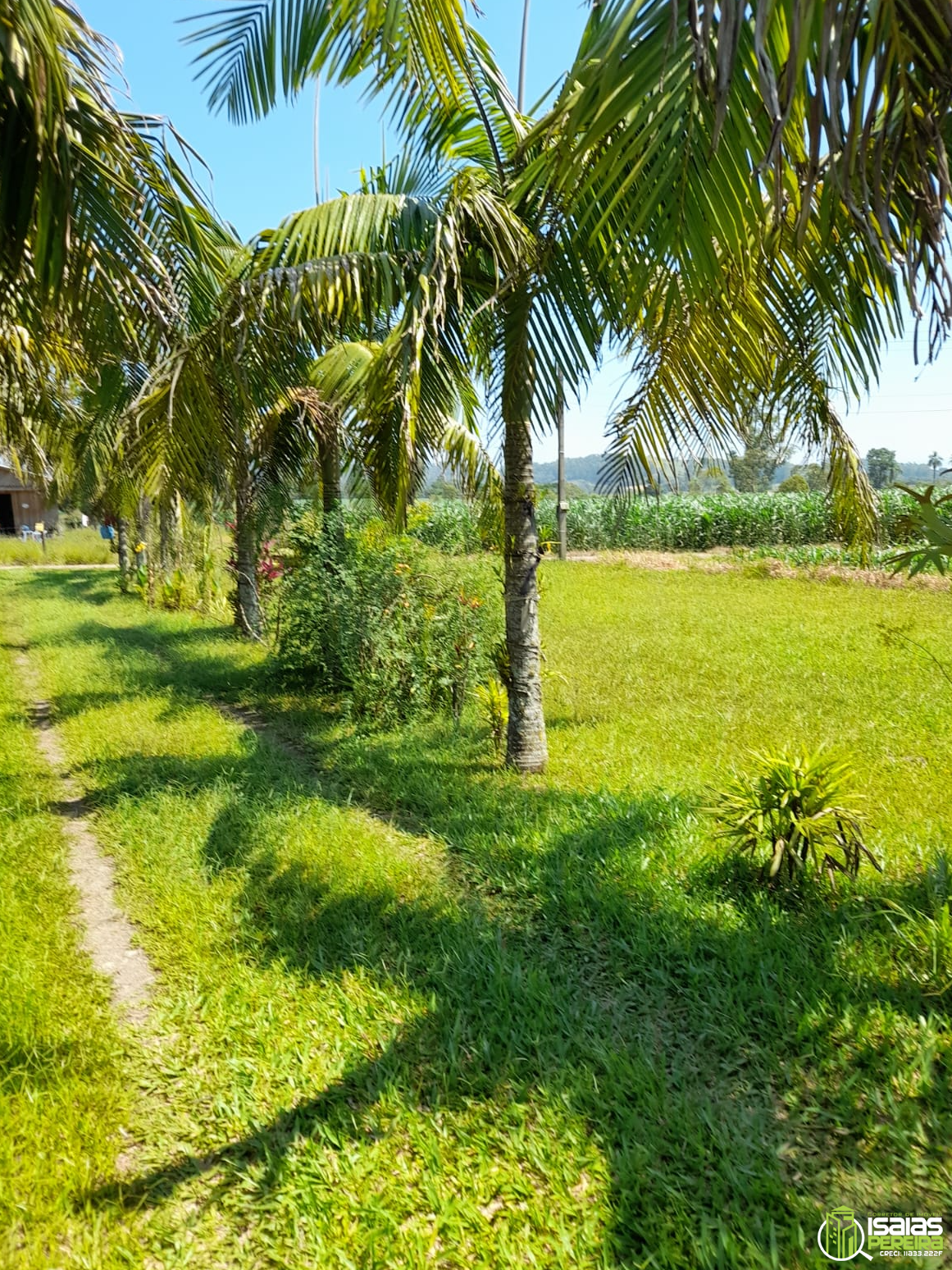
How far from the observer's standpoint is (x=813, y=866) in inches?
150

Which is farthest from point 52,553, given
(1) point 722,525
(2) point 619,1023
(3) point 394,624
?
(2) point 619,1023

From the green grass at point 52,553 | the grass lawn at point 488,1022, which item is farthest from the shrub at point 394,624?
the green grass at point 52,553

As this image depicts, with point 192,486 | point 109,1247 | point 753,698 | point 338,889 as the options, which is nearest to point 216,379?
point 192,486

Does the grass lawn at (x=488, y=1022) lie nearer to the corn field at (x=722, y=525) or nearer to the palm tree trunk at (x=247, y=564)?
the palm tree trunk at (x=247, y=564)

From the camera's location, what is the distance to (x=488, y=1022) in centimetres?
307

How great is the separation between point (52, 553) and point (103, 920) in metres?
31.8

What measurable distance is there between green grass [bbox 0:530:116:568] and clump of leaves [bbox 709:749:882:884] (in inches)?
1260

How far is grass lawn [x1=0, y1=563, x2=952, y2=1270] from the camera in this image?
2297mm

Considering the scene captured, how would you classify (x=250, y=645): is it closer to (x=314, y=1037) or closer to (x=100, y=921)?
(x=100, y=921)

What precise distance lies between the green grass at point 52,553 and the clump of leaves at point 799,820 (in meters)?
32.0

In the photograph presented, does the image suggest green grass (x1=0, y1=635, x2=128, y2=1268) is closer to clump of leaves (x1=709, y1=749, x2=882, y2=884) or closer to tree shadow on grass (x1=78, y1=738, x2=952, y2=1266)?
tree shadow on grass (x1=78, y1=738, x2=952, y2=1266)

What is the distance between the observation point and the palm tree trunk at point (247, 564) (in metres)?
10.3

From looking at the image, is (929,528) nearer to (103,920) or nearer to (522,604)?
(522,604)

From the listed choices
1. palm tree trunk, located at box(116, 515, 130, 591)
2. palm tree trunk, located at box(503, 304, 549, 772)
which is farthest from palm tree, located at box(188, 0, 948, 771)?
palm tree trunk, located at box(116, 515, 130, 591)
